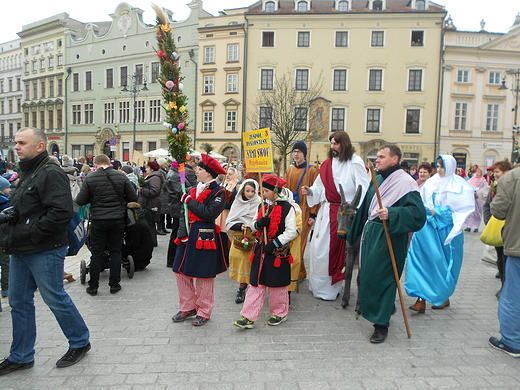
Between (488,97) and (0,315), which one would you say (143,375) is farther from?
(488,97)

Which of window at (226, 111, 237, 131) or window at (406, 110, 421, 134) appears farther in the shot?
window at (226, 111, 237, 131)

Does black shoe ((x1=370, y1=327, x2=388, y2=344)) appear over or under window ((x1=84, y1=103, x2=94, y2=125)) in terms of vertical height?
under

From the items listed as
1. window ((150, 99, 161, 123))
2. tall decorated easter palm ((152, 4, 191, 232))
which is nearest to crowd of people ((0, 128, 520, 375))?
tall decorated easter palm ((152, 4, 191, 232))

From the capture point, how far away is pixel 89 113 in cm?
4138

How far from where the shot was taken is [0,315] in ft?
14.6

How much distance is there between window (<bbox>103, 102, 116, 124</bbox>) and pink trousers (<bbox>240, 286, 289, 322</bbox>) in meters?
39.0

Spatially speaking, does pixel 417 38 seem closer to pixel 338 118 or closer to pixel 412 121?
pixel 412 121

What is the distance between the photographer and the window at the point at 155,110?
120 feet

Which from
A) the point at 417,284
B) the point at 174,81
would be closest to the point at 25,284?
the point at 174,81

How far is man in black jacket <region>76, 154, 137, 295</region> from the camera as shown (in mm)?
5207

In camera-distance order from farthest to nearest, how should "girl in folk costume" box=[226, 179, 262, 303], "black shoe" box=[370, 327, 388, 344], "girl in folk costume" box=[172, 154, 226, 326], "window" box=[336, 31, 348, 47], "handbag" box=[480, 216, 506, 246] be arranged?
1. "window" box=[336, 31, 348, 47]
2. "handbag" box=[480, 216, 506, 246]
3. "girl in folk costume" box=[226, 179, 262, 303]
4. "girl in folk costume" box=[172, 154, 226, 326]
5. "black shoe" box=[370, 327, 388, 344]

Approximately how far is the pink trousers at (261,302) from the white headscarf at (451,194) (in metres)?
2.10

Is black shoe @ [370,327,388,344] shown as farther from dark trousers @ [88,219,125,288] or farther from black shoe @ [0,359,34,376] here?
dark trousers @ [88,219,125,288]

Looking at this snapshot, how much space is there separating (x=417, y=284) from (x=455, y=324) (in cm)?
59
